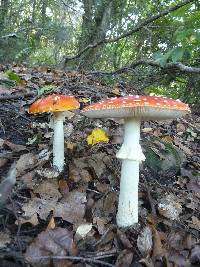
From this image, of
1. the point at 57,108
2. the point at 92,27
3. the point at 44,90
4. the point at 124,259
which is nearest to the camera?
the point at 124,259

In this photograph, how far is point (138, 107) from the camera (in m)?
2.58

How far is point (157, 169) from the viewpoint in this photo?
3.95 meters

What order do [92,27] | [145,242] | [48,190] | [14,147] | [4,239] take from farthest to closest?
[92,27] < [14,147] < [48,190] < [145,242] < [4,239]

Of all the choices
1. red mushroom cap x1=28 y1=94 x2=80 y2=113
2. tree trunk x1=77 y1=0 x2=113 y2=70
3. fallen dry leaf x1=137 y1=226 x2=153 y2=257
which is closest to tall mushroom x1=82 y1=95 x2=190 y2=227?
fallen dry leaf x1=137 y1=226 x2=153 y2=257

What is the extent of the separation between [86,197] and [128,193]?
0.50 metres

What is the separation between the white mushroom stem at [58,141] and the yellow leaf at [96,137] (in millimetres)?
631

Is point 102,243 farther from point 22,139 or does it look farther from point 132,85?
point 132,85

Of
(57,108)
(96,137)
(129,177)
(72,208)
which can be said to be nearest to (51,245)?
(72,208)

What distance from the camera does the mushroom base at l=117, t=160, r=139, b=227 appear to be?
2920mm

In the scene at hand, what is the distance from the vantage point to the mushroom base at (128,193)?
2.92 meters

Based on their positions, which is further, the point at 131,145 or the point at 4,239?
the point at 131,145

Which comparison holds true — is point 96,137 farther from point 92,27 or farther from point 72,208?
point 92,27

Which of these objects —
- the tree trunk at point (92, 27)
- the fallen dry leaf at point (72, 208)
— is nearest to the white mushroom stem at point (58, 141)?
the fallen dry leaf at point (72, 208)

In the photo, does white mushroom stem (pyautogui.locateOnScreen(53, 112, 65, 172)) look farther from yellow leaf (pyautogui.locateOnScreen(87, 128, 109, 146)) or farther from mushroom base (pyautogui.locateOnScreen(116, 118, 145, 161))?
mushroom base (pyautogui.locateOnScreen(116, 118, 145, 161))
